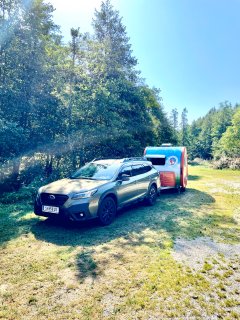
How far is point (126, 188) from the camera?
7902mm

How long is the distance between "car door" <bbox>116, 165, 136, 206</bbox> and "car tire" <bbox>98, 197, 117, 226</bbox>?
387 millimetres

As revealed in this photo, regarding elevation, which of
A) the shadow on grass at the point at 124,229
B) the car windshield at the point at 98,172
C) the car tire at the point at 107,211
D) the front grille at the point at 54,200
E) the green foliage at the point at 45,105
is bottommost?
the shadow on grass at the point at 124,229

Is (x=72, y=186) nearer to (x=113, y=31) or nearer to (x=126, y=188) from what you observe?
(x=126, y=188)

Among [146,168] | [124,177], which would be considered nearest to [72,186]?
[124,177]

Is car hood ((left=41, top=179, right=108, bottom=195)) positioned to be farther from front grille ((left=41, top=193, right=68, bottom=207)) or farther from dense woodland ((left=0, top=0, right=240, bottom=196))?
dense woodland ((left=0, top=0, right=240, bottom=196))

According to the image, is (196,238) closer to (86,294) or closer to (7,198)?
(86,294)

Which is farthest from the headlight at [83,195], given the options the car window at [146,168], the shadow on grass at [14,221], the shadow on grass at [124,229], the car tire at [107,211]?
the car window at [146,168]

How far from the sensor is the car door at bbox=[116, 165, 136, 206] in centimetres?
755

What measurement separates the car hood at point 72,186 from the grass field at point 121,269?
1036mm

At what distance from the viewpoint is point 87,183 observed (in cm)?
701

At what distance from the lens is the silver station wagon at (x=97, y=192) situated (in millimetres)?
6223

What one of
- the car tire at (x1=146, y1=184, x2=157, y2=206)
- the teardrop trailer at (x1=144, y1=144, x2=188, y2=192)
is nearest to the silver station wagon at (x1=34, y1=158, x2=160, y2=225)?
the car tire at (x1=146, y1=184, x2=157, y2=206)

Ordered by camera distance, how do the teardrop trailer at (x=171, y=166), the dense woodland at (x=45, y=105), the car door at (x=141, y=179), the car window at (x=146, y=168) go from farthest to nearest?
1. the teardrop trailer at (x=171, y=166)
2. the dense woodland at (x=45, y=105)
3. the car window at (x=146, y=168)
4. the car door at (x=141, y=179)

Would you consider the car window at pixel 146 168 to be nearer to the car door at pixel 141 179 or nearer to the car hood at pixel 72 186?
the car door at pixel 141 179
